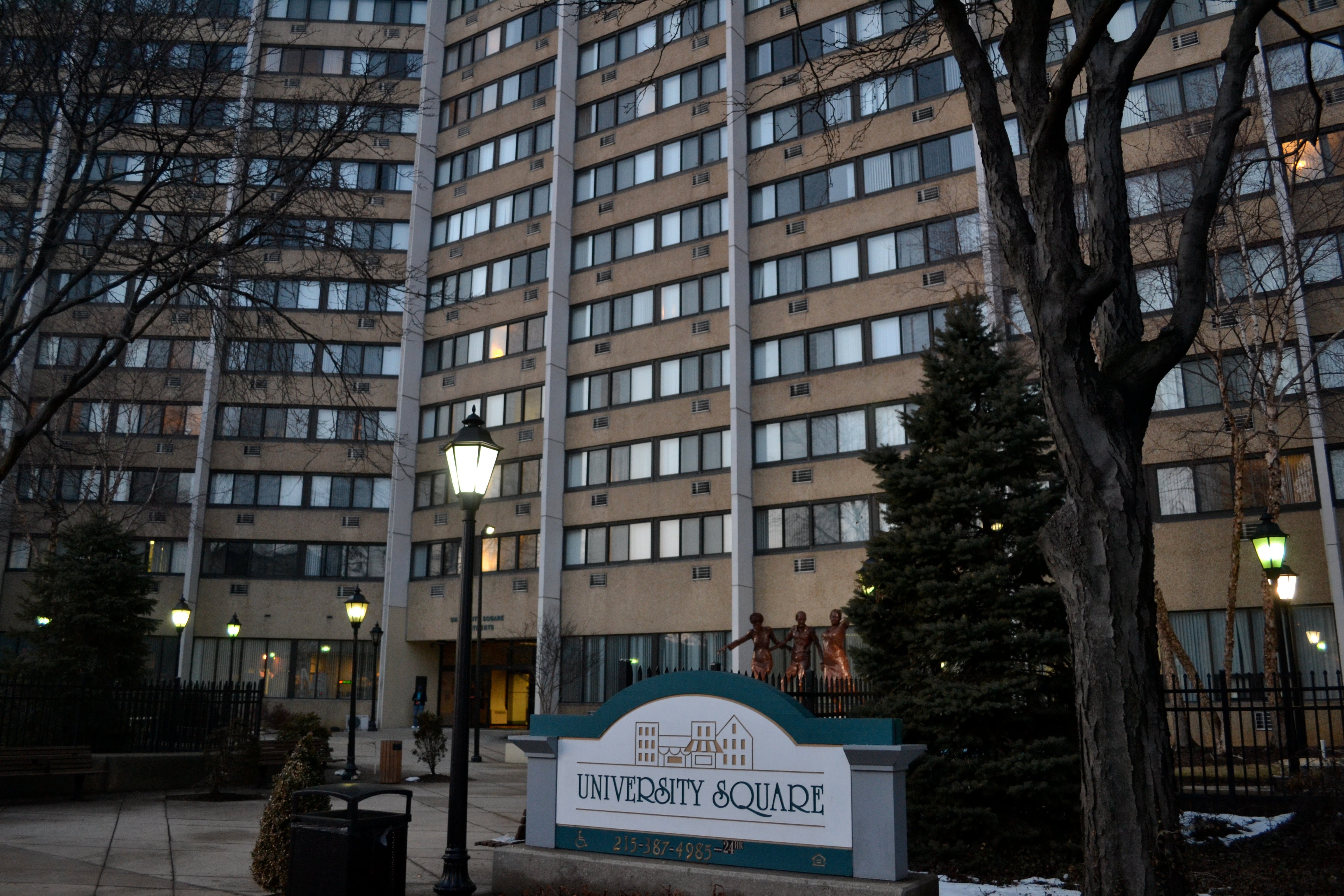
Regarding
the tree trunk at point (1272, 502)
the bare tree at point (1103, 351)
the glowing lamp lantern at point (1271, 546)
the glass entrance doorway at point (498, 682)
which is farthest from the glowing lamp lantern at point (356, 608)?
the tree trunk at point (1272, 502)

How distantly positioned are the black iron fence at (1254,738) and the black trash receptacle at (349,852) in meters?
6.22

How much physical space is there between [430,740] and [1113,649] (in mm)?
16939

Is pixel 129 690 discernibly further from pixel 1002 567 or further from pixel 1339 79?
pixel 1339 79

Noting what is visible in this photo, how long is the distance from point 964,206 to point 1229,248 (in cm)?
771

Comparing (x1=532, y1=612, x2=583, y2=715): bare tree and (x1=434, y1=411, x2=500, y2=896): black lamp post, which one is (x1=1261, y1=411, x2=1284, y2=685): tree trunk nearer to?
(x1=434, y1=411, x2=500, y2=896): black lamp post

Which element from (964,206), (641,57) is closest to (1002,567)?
(964,206)

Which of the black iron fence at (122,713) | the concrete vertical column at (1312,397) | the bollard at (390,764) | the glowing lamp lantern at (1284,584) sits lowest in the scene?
the bollard at (390,764)

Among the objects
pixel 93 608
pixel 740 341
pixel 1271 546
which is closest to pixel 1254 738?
pixel 1271 546

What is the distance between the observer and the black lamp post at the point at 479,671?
25531 mm

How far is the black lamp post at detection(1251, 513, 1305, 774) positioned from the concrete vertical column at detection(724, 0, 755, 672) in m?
17.3

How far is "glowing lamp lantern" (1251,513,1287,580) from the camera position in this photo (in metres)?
14.8

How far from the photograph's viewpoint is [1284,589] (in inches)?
599

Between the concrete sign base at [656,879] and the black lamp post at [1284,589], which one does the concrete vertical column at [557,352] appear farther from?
the concrete sign base at [656,879]

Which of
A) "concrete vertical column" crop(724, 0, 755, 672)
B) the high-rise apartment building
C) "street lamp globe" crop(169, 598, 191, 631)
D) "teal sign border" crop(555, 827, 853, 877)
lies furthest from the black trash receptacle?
"concrete vertical column" crop(724, 0, 755, 672)
